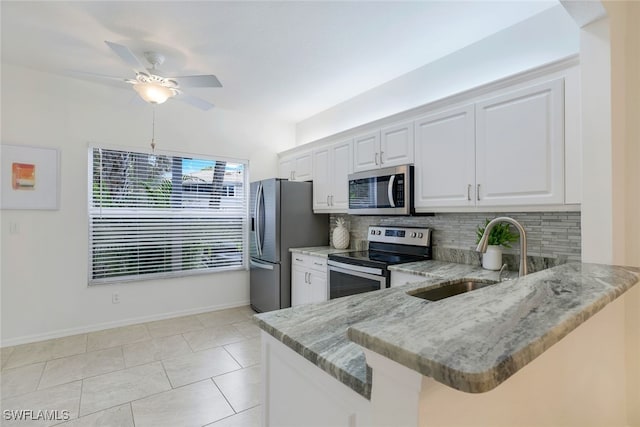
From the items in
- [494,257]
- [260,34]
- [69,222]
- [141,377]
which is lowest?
[141,377]

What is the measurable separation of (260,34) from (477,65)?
1.81m

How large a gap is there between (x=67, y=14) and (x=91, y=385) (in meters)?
2.68

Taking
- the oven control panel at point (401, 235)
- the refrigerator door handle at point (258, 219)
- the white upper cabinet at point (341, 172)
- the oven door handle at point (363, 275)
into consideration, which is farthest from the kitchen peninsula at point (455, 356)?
the refrigerator door handle at point (258, 219)

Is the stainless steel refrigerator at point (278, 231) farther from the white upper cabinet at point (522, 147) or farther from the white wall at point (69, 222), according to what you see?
the white upper cabinet at point (522, 147)

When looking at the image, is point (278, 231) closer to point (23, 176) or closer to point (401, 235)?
point (401, 235)

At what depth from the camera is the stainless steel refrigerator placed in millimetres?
3697

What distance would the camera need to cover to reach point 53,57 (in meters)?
2.79

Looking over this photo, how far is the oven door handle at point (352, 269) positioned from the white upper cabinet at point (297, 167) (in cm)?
135

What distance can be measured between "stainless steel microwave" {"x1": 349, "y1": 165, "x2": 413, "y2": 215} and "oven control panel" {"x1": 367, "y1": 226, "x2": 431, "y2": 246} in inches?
12.5

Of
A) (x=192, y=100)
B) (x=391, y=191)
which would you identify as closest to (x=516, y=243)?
(x=391, y=191)

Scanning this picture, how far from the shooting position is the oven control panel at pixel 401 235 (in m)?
2.94

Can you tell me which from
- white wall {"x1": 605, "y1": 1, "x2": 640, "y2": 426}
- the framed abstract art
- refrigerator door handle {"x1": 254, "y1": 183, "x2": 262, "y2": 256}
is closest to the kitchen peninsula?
white wall {"x1": 605, "y1": 1, "x2": 640, "y2": 426}

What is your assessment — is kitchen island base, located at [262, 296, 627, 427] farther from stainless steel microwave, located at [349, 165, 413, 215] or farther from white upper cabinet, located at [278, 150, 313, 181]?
white upper cabinet, located at [278, 150, 313, 181]

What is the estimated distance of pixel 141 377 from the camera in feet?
8.01
